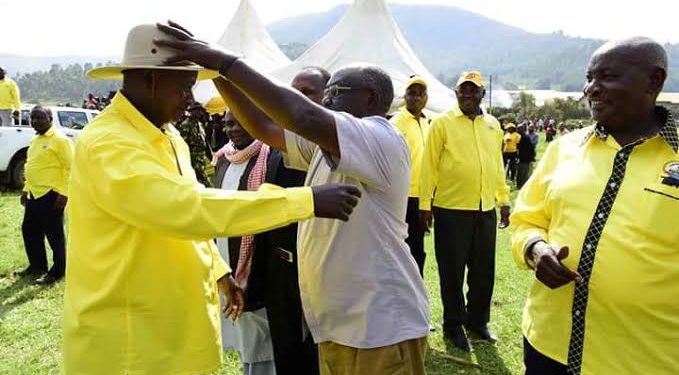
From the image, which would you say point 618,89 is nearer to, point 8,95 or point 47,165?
point 47,165

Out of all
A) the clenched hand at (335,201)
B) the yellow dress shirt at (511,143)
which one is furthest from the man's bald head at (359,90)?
the yellow dress shirt at (511,143)

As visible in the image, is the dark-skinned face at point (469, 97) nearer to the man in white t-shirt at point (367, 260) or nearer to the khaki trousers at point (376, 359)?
the man in white t-shirt at point (367, 260)

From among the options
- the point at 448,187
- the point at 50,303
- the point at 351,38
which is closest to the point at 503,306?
the point at 448,187

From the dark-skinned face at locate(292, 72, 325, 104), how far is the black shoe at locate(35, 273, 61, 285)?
15.1ft

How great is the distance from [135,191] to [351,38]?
437 inches

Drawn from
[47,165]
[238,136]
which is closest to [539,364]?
[238,136]

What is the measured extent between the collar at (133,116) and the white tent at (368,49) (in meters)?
9.66

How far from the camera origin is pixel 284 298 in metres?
2.98

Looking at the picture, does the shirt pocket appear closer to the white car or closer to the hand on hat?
the hand on hat

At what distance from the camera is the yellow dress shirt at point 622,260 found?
1.97m

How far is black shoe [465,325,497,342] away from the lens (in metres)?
5.00

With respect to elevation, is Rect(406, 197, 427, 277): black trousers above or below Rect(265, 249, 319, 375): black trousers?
below

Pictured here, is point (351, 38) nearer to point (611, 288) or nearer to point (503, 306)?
point (503, 306)

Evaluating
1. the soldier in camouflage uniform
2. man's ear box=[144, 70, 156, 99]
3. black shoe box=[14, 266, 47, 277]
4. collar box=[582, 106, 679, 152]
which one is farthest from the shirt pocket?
black shoe box=[14, 266, 47, 277]
